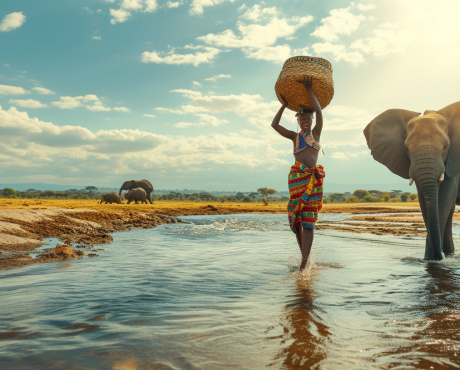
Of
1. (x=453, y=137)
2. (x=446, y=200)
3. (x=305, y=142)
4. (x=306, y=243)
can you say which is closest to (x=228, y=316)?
(x=306, y=243)

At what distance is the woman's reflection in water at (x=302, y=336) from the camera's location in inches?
81.3

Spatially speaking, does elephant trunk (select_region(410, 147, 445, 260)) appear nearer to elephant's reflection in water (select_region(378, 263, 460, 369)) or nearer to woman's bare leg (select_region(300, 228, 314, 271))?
elephant's reflection in water (select_region(378, 263, 460, 369))

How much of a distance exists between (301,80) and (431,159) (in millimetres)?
2883

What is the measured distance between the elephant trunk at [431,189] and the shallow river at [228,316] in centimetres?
43

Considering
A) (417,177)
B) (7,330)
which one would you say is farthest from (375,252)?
(7,330)

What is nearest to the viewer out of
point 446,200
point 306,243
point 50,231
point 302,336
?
point 302,336

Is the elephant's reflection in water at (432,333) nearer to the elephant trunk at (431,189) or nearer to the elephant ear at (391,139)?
the elephant trunk at (431,189)

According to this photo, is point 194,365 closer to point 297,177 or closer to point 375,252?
point 297,177

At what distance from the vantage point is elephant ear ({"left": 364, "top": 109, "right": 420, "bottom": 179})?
23.7 ft

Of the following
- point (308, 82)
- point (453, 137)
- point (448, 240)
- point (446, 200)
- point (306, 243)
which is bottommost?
point (448, 240)

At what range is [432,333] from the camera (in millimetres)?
2484

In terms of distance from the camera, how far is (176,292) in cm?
372

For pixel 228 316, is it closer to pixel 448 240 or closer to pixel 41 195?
pixel 448 240

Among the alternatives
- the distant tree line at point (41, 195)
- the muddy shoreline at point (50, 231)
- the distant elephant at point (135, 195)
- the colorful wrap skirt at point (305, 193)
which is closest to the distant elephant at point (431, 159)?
the colorful wrap skirt at point (305, 193)
